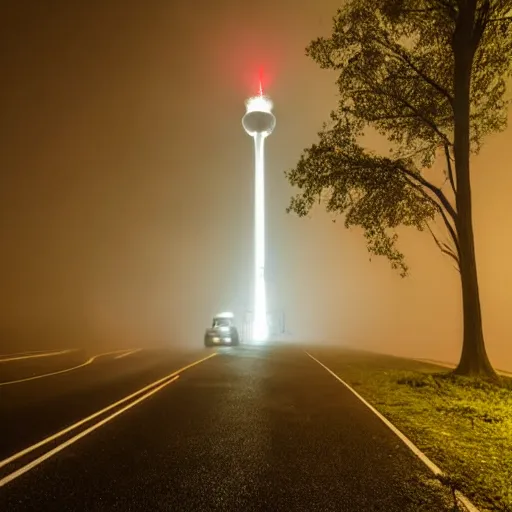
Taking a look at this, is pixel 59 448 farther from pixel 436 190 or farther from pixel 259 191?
pixel 259 191

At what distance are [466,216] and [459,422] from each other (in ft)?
30.3

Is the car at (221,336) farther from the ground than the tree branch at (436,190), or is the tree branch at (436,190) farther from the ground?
the tree branch at (436,190)

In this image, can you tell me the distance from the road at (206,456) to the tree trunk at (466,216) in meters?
6.57

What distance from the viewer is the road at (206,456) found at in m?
4.65

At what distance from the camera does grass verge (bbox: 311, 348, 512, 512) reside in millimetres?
5328

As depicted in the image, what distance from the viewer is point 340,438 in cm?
729

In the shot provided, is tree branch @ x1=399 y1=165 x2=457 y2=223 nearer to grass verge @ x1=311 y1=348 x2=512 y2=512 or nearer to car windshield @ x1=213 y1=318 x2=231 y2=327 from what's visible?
grass verge @ x1=311 y1=348 x2=512 y2=512

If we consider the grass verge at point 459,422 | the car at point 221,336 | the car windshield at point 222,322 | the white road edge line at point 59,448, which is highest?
the car windshield at point 222,322

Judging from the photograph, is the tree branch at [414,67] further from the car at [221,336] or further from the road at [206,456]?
the car at [221,336]

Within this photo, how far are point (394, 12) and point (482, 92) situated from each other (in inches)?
206

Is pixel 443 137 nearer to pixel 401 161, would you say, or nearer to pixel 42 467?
pixel 401 161

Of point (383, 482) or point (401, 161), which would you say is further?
point (401, 161)

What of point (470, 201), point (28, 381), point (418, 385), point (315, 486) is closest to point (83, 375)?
point (28, 381)

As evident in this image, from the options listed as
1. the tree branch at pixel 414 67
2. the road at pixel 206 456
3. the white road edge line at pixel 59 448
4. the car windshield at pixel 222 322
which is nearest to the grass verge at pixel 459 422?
the road at pixel 206 456
